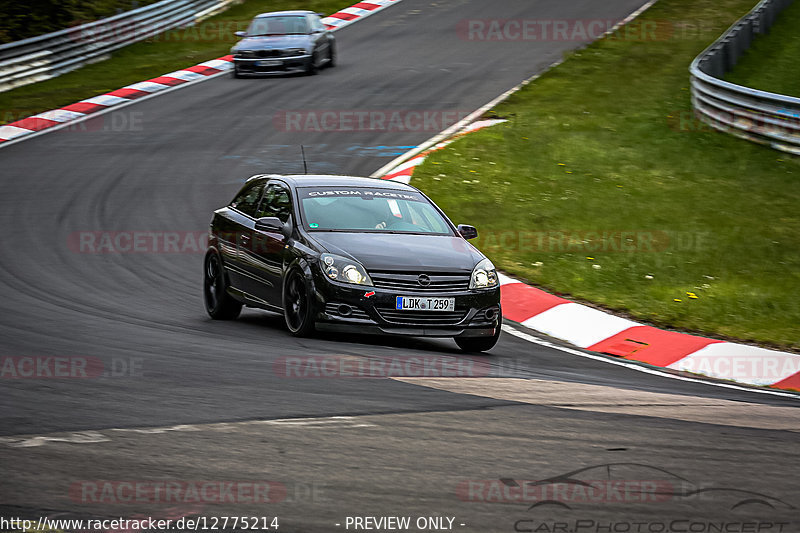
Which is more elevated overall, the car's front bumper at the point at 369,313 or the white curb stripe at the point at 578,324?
the car's front bumper at the point at 369,313

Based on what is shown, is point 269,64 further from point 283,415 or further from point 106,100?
point 283,415

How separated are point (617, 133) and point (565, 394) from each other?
45.5 ft

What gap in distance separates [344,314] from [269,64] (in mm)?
17713

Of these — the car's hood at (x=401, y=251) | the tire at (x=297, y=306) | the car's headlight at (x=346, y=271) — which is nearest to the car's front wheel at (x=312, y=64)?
the car's hood at (x=401, y=251)

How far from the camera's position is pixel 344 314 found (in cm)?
959

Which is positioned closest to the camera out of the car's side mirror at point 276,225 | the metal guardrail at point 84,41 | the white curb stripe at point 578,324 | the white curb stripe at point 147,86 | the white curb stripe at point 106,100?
the car's side mirror at point 276,225

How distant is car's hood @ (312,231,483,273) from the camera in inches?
384

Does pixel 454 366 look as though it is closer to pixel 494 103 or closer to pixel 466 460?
pixel 466 460

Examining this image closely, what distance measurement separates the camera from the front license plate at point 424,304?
31.5 feet

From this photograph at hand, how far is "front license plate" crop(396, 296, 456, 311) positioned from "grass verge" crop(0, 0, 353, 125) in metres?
15.4

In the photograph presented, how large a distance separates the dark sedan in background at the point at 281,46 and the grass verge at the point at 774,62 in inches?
371

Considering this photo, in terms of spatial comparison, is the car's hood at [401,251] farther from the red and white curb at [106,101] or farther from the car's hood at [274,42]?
the car's hood at [274,42]

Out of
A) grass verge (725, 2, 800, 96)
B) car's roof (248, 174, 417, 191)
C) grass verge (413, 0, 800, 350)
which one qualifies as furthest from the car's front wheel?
car's roof (248, 174, 417, 191)

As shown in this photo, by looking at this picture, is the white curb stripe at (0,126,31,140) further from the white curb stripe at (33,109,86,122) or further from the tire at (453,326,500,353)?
the tire at (453,326,500,353)
